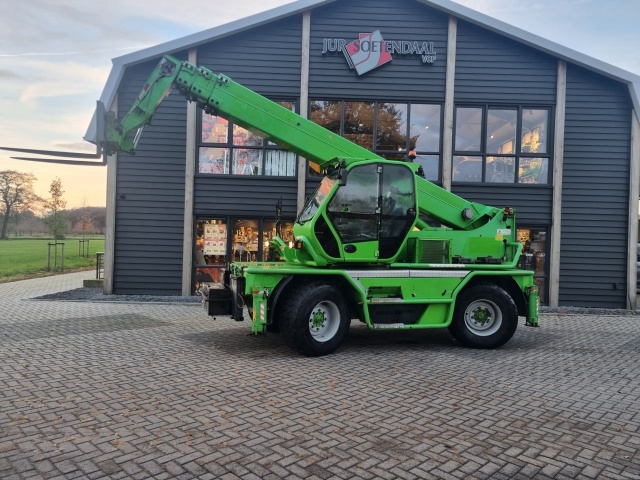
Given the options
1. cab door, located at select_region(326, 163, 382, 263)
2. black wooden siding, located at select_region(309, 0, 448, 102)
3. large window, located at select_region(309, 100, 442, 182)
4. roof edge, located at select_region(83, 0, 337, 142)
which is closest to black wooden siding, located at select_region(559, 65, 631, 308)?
large window, located at select_region(309, 100, 442, 182)

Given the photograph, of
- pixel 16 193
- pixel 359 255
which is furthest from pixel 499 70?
pixel 16 193

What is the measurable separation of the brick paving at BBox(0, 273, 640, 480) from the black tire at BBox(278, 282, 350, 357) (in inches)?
9.6

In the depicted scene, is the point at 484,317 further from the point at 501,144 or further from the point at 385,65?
the point at 385,65

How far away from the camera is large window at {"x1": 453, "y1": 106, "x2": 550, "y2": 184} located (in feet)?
41.9

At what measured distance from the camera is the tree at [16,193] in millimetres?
47719

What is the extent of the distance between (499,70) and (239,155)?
6.87 meters

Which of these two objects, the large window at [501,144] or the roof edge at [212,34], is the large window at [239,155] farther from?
the large window at [501,144]

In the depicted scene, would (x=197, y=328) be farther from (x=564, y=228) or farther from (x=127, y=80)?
(x=564, y=228)

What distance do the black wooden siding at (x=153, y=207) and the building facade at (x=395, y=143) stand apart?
0.11 feet

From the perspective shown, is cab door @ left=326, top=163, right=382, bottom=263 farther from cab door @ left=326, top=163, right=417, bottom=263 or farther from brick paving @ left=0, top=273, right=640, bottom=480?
brick paving @ left=0, top=273, right=640, bottom=480

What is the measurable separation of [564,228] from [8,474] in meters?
12.6

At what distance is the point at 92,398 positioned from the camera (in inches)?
193

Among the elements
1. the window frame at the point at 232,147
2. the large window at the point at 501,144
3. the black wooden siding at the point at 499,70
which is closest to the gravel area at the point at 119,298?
the window frame at the point at 232,147

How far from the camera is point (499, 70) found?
1275cm
